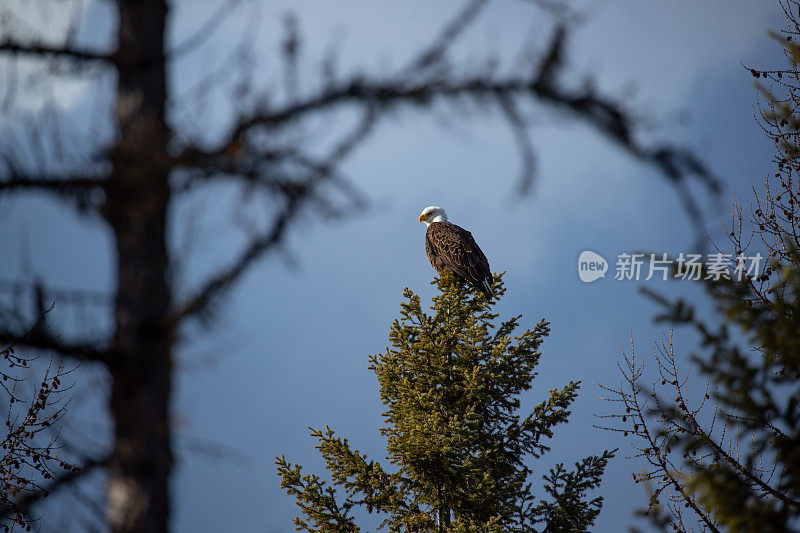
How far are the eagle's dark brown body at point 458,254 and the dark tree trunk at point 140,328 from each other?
7.54 m

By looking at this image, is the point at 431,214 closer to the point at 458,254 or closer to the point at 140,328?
the point at 458,254

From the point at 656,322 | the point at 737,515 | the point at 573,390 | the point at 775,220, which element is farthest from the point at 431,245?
the point at 737,515

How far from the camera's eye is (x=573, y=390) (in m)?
10.8

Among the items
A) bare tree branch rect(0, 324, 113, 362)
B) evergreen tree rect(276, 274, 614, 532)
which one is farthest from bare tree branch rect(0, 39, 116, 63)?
evergreen tree rect(276, 274, 614, 532)

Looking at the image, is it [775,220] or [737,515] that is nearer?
[737,515]

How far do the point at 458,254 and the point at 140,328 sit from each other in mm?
8190

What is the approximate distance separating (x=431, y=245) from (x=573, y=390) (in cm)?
404

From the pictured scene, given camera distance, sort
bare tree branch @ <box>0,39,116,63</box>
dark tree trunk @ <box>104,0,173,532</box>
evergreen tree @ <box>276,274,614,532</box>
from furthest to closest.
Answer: evergreen tree @ <box>276,274,614,532</box> → bare tree branch @ <box>0,39,116,63</box> → dark tree trunk @ <box>104,0,173,532</box>

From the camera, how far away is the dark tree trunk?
4.43 m

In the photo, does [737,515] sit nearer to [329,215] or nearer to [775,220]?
[329,215]

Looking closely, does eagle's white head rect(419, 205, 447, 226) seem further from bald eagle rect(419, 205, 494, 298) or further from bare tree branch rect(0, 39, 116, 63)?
bare tree branch rect(0, 39, 116, 63)

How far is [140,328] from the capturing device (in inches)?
182

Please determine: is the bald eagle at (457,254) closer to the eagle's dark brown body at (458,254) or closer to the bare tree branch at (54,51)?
the eagle's dark brown body at (458,254)

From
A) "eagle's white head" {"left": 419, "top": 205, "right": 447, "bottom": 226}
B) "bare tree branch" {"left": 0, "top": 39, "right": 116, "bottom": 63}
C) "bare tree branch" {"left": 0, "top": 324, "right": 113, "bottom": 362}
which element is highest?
"eagle's white head" {"left": 419, "top": 205, "right": 447, "bottom": 226}
